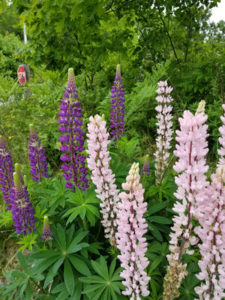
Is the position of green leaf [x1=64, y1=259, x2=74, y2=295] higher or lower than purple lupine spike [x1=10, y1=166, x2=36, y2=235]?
lower

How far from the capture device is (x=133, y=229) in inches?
53.7

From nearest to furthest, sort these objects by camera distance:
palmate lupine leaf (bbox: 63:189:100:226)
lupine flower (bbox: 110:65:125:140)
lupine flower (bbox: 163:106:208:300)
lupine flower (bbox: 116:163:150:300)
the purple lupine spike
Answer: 1. lupine flower (bbox: 163:106:208:300)
2. lupine flower (bbox: 116:163:150:300)
3. the purple lupine spike
4. palmate lupine leaf (bbox: 63:189:100:226)
5. lupine flower (bbox: 110:65:125:140)

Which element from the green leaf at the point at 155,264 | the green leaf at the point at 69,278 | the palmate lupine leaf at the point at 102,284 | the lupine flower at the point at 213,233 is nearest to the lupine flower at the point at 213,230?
the lupine flower at the point at 213,233

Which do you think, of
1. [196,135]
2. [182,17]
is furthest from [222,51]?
[196,135]

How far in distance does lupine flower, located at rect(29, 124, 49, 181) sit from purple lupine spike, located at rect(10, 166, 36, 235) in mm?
454

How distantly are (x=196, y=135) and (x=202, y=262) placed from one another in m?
0.68

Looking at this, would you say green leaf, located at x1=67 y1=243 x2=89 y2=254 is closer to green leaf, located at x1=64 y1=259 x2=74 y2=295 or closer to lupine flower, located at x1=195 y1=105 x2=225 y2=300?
green leaf, located at x1=64 y1=259 x2=74 y2=295

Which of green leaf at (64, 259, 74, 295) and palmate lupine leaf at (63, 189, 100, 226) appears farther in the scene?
palmate lupine leaf at (63, 189, 100, 226)

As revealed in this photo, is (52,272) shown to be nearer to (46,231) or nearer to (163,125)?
(46,231)

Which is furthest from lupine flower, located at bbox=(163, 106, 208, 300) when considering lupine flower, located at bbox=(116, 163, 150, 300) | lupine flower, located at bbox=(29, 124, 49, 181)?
lupine flower, located at bbox=(29, 124, 49, 181)

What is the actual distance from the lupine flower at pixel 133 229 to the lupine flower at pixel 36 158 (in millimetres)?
1212

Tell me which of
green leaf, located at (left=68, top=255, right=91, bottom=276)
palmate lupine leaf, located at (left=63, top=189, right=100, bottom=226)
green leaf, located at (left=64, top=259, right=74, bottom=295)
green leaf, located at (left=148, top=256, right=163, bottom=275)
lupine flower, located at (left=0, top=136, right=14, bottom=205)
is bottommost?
green leaf, located at (left=64, top=259, right=74, bottom=295)

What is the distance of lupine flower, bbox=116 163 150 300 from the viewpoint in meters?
1.28

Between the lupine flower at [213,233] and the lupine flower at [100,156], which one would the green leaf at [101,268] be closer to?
the lupine flower at [100,156]
